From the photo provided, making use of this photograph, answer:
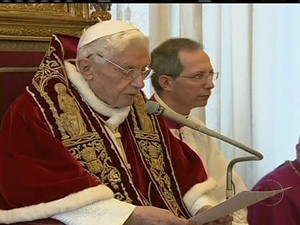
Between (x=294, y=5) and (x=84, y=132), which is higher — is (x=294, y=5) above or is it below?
above

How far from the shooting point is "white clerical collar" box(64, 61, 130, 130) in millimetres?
2221

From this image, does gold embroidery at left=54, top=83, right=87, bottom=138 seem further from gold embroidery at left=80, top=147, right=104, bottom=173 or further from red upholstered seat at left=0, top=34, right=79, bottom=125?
red upholstered seat at left=0, top=34, right=79, bottom=125

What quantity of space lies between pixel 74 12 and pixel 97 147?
2.54ft

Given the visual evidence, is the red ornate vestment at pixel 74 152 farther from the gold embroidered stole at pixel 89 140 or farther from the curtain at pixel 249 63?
the curtain at pixel 249 63

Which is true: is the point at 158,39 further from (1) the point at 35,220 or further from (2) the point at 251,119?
(1) the point at 35,220

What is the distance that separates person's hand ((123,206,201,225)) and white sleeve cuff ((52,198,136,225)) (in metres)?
0.02

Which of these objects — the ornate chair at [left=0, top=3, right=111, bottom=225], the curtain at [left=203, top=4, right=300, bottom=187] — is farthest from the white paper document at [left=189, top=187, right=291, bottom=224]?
the curtain at [left=203, top=4, right=300, bottom=187]

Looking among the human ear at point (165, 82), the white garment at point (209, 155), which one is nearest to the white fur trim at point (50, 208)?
the white garment at point (209, 155)

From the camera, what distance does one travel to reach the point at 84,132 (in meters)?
2.20

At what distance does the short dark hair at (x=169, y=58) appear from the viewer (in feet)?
9.32

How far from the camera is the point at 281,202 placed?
267 centimetres

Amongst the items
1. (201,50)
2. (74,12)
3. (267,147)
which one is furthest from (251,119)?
(74,12)

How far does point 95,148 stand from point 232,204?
49 cm

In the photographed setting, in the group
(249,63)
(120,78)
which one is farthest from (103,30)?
(249,63)
